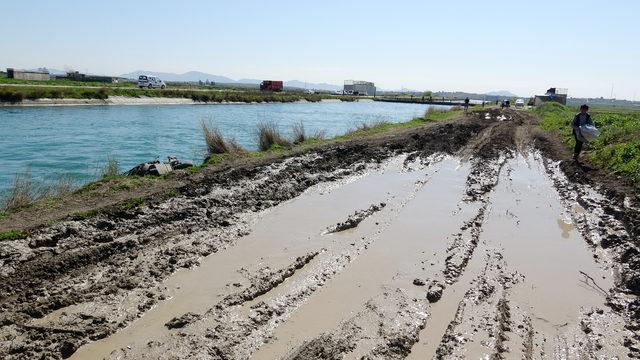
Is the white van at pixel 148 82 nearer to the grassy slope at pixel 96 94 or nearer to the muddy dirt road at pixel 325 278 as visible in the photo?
the grassy slope at pixel 96 94

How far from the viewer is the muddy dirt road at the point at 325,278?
4824 mm

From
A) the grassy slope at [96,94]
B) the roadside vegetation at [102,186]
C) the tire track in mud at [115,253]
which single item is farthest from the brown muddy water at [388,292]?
the grassy slope at [96,94]

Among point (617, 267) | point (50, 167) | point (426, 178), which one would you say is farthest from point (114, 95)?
point (617, 267)

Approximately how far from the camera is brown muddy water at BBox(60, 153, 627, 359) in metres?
4.81

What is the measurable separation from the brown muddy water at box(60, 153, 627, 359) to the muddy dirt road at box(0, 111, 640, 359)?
0.09ft

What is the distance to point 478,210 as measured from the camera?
34.5ft

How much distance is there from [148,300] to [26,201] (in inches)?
185

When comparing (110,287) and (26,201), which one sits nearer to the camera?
(110,287)

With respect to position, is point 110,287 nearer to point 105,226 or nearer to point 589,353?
point 105,226

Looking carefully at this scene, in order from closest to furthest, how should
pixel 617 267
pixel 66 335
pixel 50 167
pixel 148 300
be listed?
pixel 66 335
pixel 148 300
pixel 617 267
pixel 50 167

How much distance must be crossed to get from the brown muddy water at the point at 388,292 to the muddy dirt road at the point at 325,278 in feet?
0.09

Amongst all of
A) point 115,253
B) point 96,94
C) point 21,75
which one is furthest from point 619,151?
point 21,75

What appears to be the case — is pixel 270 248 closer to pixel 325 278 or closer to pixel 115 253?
pixel 325 278

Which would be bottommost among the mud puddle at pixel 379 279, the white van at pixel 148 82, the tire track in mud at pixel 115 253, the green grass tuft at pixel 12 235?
the mud puddle at pixel 379 279
